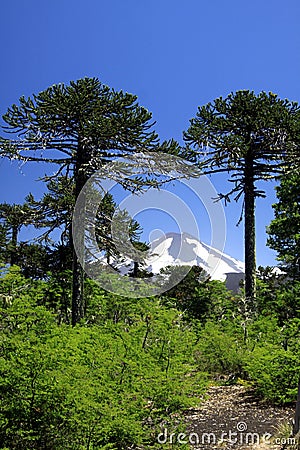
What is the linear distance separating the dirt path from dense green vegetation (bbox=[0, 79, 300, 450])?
12.6 inches

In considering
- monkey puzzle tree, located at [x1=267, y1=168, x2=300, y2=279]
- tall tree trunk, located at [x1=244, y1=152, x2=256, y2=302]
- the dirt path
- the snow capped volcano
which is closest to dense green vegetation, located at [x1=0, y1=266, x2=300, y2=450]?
the dirt path

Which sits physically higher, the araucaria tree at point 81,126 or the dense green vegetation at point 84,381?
the araucaria tree at point 81,126

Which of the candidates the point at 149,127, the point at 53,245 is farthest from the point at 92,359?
the point at 53,245

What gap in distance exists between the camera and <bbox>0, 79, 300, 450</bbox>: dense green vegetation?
16.4ft

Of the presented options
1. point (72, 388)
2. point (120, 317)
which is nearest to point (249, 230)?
point (120, 317)

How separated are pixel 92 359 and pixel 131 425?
0.83 metres

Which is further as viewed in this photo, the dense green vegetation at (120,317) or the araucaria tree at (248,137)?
the araucaria tree at (248,137)

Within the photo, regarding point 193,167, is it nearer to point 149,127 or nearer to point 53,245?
point 149,127

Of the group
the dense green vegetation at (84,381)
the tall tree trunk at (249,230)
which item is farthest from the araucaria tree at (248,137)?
the dense green vegetation at (84,381)

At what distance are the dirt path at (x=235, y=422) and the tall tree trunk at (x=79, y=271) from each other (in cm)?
395

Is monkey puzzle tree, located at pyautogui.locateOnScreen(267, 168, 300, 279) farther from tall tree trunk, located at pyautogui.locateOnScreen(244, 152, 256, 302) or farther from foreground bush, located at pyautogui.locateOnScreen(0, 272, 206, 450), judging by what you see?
foreground bush, located at pyautogui.locateOnScreen(0, 272, 206, 450)

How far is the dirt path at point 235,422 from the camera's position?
234 inches

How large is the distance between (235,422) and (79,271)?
5.93 m

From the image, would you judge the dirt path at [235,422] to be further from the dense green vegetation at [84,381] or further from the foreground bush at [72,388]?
the foreground bush at [72,388]
